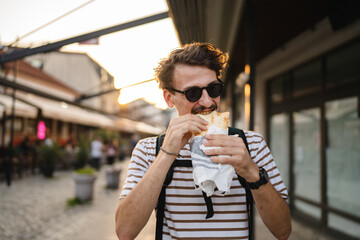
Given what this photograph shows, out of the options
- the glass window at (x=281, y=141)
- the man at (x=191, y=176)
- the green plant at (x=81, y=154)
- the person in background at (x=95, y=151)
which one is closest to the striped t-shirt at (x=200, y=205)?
the man at (x=191, y=176)

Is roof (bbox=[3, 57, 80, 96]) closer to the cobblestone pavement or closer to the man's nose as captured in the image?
the cobblestone pavement

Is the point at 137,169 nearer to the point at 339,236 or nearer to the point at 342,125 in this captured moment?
the point at 342,125

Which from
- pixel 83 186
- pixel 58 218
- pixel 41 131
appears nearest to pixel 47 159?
pixel 83 186

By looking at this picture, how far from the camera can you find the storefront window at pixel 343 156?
4262 mm

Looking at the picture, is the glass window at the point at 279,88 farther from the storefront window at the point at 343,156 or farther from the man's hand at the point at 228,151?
the man's hand at the point at 228,151

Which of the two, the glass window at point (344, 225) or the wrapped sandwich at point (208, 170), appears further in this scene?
the glass window at point (344, 225)

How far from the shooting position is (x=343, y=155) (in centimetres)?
455

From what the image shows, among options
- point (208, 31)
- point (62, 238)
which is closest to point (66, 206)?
point (62, 238)

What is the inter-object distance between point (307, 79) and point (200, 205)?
5169mm

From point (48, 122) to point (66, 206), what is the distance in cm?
1277

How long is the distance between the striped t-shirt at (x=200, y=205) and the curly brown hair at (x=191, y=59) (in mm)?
516

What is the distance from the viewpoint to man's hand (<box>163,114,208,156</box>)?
1.29 m

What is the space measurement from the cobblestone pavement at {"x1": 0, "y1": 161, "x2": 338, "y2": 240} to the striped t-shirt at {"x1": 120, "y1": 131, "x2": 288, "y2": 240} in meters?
3.12

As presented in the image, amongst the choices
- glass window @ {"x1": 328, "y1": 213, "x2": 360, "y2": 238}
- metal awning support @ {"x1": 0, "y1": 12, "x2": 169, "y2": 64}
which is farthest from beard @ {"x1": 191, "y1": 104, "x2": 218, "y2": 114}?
glass window @ {"x1": 328, "y1": 213, "x2": 360, "y2": 238}
